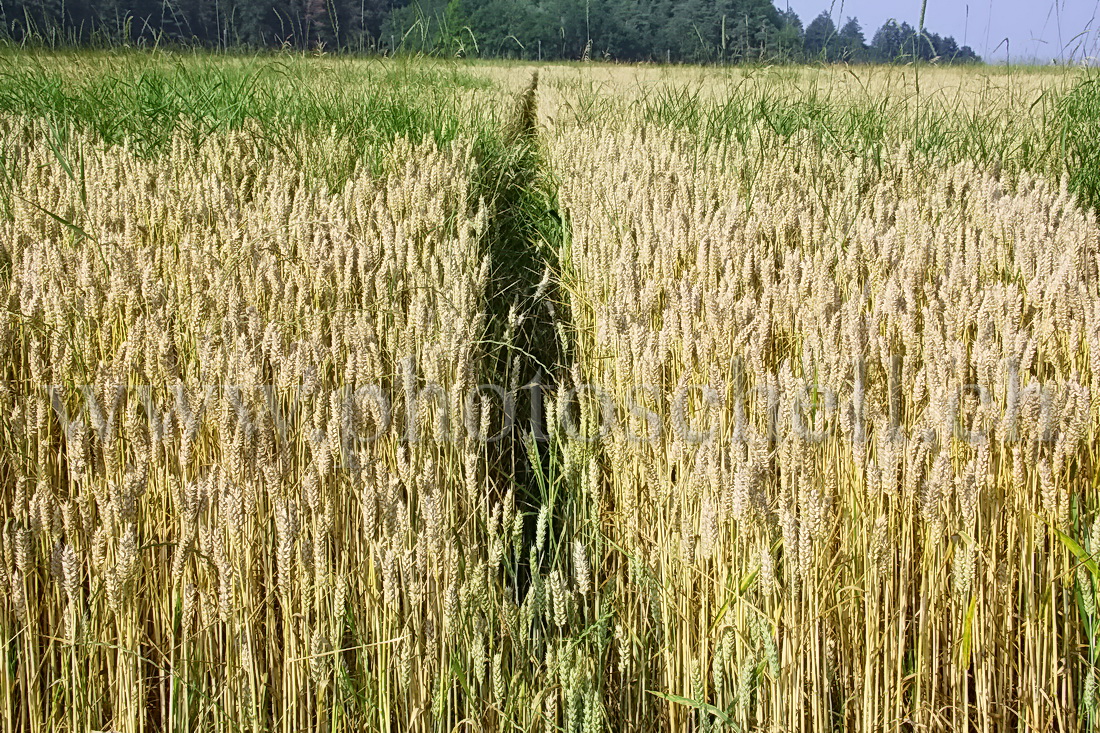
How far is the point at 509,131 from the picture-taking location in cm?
544

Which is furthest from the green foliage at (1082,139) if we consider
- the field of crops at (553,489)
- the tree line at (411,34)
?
the field of crops at (553,489)

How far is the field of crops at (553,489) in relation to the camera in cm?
126

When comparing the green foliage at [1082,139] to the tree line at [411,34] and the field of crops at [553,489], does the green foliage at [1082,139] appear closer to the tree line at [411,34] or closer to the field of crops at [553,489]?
the tree line at [411,34]

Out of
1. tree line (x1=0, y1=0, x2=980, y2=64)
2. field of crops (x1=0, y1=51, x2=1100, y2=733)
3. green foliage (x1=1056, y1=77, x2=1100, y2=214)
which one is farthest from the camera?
tree line (x1=0, y1=0, x2=980, y2=64)

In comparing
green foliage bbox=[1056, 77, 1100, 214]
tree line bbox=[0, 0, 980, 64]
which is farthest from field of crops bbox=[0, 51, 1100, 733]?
tree line bbox=[0, 0, 980, 64]

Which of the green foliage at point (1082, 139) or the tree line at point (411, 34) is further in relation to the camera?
the tree line at point (411, 34)

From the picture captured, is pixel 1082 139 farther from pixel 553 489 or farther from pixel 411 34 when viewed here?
pixel 411 34

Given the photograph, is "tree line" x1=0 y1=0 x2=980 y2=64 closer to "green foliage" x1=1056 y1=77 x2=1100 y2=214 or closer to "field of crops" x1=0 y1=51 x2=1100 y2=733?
"green foliage" x1=1056 y1=77 x2=1100 y2=214

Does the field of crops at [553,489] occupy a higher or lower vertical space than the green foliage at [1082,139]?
lower

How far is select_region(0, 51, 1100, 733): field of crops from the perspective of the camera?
1.26m

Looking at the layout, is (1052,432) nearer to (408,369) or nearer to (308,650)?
(408,369)

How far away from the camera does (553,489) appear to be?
158 centimetres

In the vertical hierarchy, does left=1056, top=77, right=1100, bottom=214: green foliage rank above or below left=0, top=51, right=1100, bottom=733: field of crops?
above

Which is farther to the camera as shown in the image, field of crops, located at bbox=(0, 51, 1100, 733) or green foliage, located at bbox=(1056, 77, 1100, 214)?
green foliage, located at bbox=(1056, 77, 1100, 214)
